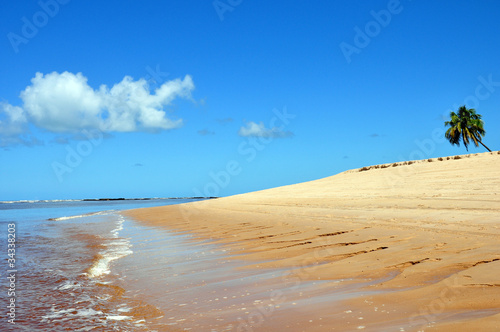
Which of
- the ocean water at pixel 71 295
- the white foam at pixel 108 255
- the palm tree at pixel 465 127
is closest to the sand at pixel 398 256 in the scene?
the ocean water at pixel 71 295

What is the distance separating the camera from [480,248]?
4.84 meters

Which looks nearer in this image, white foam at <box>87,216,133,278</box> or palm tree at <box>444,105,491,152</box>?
white foam at <box>87,216,133,278</box>

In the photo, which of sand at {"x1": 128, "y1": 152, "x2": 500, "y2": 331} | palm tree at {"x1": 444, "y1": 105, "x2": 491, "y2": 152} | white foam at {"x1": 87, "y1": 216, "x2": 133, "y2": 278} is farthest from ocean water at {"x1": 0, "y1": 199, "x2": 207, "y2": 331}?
palm tree at {"x1": 444, "y1": 105, "x2": 491, "y2": 152}

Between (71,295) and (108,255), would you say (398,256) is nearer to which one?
(71,295)

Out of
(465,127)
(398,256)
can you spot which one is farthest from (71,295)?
(465,127)

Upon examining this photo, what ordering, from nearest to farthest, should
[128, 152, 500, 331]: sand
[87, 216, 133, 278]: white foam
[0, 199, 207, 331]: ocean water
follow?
[128, 152, 500, 331]: sand
[0, 199, 207, 331]: ocean water
[87, 216, 133, 278]: white foam

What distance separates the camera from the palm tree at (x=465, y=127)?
4928 centimetres

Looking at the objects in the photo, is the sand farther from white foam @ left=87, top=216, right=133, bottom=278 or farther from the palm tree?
the palm tree

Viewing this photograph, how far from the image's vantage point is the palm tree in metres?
49.3

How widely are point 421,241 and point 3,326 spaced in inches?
215

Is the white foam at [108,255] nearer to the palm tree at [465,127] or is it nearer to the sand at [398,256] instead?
the sand at [398,256]

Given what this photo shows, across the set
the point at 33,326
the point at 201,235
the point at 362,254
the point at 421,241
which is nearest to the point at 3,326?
the point at 33,326

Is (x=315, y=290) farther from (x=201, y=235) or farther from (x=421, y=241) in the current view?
(x=201, y=235)

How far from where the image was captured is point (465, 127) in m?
50.3
